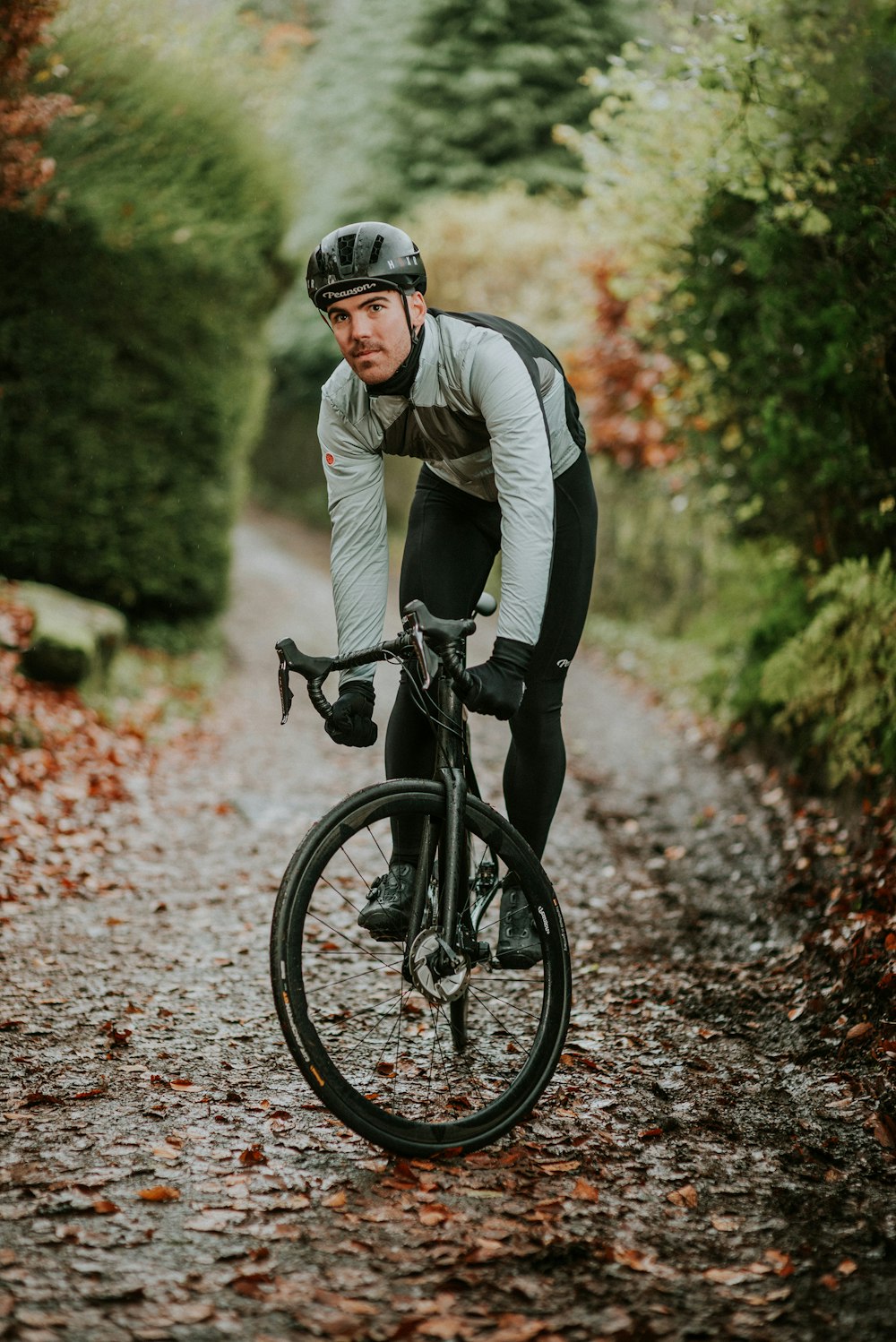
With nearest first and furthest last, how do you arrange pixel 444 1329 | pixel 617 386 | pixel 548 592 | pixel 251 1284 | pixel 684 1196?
1. pixel 444 1329
2. pixel 251 1284
3. pixel 684 1196
4. pixel 548 592
5. pixel 617 386

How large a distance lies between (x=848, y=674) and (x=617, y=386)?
650cm

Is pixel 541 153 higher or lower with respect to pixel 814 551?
higher

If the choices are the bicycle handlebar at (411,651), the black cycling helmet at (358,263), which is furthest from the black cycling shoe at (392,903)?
the black cycling helmet at (358,263)

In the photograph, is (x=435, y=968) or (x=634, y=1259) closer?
(x=634, y=1259)

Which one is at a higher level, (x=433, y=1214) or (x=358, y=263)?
(x=358, y=263)

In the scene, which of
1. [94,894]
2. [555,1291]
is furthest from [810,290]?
[555,1291]

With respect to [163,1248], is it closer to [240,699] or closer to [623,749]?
[623,749]

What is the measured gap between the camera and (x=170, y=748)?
7.72 m

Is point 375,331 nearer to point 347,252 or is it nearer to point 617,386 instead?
point 347,252

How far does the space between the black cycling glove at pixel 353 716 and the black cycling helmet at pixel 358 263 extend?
989 mm

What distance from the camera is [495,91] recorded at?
18391mm

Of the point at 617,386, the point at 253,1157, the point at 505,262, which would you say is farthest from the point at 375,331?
the point at 505,262

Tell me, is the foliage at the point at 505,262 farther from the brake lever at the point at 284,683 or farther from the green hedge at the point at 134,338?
the brake lever at the point at 284,683

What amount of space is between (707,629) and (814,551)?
95.5 inches
